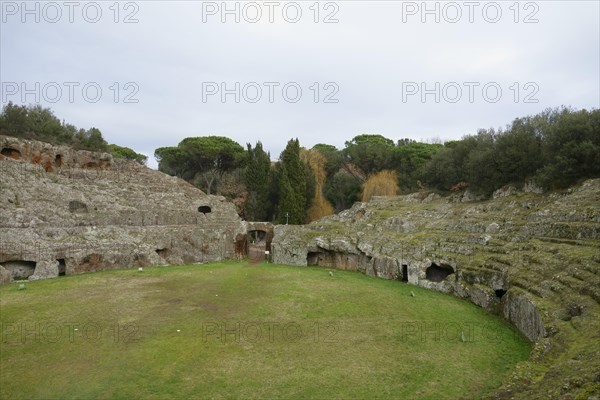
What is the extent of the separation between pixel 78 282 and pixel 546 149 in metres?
23.5

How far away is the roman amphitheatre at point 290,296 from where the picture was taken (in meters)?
8.54

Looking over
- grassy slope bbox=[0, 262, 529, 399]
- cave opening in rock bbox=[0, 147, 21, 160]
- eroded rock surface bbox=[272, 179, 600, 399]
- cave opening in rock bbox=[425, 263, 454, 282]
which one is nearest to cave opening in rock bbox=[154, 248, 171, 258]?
eroded rock surface bbox=[272, 179, 600, 399]

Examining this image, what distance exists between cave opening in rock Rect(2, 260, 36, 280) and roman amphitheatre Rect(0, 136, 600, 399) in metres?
0.08

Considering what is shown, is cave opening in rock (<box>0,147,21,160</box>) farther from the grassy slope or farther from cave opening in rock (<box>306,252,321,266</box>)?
cave opening in rock (<box>306,252,321,266</box>)

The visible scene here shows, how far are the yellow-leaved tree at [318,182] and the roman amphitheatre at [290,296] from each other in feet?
39.4

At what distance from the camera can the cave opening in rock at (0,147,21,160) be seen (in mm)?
28250

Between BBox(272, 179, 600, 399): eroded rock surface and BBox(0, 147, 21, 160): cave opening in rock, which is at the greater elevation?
BBox(0, 147, 21, 160): cave opening in rock

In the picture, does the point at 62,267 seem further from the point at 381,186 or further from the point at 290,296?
the point at 381,186

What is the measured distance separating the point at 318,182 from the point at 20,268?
1190 inches

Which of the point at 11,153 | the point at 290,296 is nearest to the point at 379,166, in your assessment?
the point at 290,296

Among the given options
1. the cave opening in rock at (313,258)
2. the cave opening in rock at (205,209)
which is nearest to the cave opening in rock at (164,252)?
the cave opening in rock at (205,209)

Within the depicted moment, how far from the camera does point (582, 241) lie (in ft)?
46.0

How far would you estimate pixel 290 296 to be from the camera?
1595 centimetres

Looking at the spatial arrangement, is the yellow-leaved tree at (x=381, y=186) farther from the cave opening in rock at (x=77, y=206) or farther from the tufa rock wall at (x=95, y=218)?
the cave opening in rock at (x=77, y=206)
